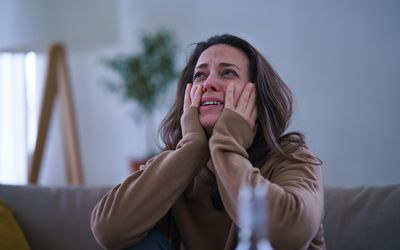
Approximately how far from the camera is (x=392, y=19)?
2.39m

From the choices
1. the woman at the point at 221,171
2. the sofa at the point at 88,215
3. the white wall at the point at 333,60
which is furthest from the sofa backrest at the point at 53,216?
the white wall at the point at 333,60

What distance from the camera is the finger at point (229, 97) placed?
1.16 m

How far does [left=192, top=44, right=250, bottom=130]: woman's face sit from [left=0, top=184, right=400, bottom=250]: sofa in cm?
49

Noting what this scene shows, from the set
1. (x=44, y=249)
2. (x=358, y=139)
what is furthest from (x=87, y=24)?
(x=358, y=139)

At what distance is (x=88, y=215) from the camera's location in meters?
1.42

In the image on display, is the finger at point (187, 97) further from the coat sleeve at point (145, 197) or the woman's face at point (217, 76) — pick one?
the coat sleeve at point (145, 197)

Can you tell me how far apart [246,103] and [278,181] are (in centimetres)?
24

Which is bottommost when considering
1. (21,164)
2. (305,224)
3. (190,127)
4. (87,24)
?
(21,164)

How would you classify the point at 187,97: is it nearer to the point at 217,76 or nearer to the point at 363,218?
the point at 217,76

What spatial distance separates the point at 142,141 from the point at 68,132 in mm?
864

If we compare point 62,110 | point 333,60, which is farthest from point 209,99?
point 333,60

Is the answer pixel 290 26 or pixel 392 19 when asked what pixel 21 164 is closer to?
pixel 290 26

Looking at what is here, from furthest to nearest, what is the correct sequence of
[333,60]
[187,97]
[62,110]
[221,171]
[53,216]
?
[333,60]
[62,110]
[53,216]
[187,97]
[221,171]

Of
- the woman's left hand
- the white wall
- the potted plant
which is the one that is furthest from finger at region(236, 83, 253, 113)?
the potted plant
